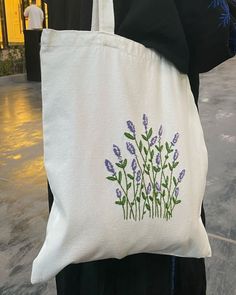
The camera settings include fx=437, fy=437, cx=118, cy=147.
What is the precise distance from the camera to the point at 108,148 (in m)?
0.93

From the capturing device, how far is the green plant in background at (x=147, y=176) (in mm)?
945

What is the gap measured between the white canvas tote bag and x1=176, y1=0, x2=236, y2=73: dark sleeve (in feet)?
0.29

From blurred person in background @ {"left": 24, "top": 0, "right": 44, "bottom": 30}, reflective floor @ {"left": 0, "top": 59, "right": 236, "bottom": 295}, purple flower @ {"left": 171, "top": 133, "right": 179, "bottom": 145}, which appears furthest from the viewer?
blurred person in background @ {"left": 24, "top": 0, "right": 44, "bottom": 30}

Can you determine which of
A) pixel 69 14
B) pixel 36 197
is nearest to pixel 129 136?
pixel 69 14

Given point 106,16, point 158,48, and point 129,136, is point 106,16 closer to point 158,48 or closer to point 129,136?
point 158,48

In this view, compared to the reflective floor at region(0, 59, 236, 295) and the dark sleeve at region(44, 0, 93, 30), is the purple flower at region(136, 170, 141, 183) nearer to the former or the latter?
the dark sleeve at region(44, 0, 93, 30)

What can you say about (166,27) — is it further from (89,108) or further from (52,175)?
(52,175)

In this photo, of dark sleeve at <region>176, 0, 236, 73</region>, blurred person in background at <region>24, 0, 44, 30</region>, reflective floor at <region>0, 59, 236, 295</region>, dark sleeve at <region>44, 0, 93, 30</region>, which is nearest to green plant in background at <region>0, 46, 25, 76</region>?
blurred person in background at <region>24, 0, 44, 30</region>

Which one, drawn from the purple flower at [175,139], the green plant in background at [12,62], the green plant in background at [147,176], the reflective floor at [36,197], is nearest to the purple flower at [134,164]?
the green plant in background at [147,176]

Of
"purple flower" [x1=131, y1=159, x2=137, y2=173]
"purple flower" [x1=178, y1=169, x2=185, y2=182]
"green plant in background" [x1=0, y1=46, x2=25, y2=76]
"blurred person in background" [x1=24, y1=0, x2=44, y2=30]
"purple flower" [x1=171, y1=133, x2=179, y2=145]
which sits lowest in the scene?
"green plant in background" [x1=0, y1=46, x2=25, y2=76]

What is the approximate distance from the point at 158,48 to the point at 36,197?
269 cm

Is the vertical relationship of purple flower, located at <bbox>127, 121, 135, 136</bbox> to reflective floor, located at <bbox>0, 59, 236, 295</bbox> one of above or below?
above

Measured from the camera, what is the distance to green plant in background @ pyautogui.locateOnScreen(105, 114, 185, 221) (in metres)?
0.94

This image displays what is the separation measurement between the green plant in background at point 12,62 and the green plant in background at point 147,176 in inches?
391
